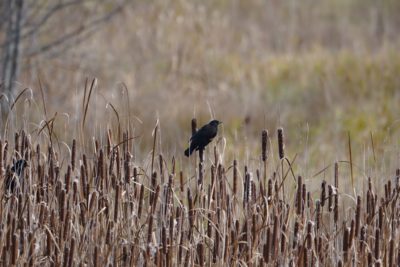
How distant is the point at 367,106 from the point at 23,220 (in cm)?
546

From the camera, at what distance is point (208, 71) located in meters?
9.57

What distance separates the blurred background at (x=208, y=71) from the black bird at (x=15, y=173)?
8.97 ft

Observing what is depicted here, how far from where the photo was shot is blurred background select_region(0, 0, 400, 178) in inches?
307

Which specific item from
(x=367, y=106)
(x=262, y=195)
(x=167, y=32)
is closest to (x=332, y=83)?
(x=367, y=106)

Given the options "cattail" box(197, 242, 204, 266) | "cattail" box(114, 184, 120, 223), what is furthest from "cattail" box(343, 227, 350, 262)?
"cattail" box(114, 184, 120, 223)

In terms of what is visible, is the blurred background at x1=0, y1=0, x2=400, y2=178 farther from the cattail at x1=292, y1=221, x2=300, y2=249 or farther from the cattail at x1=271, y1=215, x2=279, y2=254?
the cattail at x1=271, y1=215, x2=279, y2=254

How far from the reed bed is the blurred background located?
2937 millimetres

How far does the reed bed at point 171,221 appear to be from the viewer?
364 cm

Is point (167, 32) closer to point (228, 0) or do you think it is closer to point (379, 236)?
point (228, 0)

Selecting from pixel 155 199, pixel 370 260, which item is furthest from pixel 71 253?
pixel 370 260

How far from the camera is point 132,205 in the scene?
12.8 feet

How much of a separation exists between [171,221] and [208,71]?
5.95m

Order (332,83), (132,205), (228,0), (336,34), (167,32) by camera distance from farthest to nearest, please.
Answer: (228,0), (336,34), (167,32), (332,83), (132,205)

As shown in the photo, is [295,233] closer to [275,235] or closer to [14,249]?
[275,235]
